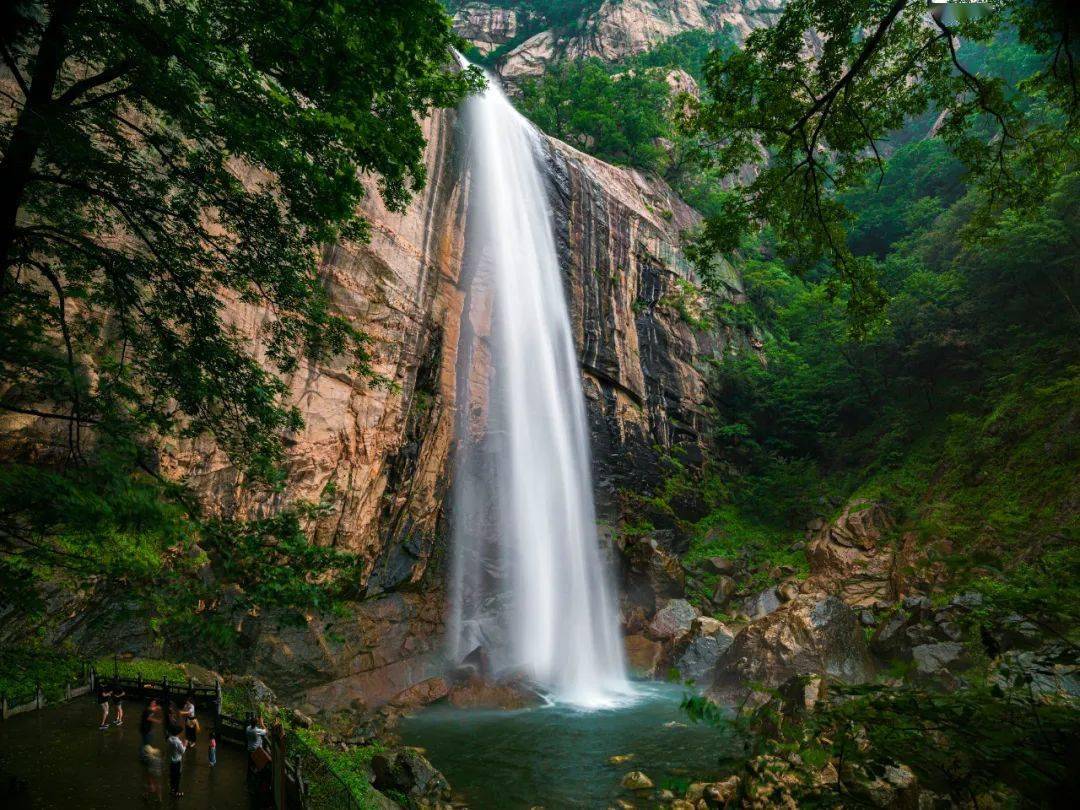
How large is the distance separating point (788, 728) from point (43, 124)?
593 cm

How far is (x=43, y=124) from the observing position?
3.78 m

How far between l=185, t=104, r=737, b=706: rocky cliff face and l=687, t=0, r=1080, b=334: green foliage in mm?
6114

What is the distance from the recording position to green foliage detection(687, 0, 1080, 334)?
15.3 feet

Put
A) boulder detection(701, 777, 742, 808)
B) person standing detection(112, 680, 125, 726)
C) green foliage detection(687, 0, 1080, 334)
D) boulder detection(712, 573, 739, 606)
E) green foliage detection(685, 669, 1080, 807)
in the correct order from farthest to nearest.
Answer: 1. boulder detection(712, 573, 739, 606)
2. person standing detection(112, 680, 125, 726)
3. boulder detection(701, 777, 742, 808)
4. green foliage detection(687, 0, 1080, 334)
5. green foliage detection(685, 669, 1080, 807)

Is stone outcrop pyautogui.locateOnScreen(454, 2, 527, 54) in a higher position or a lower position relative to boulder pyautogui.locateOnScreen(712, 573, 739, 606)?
higher

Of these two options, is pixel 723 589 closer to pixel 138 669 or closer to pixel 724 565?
pixel 724 565

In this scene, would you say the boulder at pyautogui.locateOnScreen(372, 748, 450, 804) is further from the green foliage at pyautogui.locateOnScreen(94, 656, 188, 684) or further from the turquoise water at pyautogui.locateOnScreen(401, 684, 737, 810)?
the green foliage at pyautogui.locateOnScreen(94, 656, 188, 684)

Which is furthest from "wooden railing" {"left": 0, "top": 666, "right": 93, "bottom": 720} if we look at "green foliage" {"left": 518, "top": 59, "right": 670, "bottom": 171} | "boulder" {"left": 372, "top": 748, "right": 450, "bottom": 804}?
"green foliage" {"left": 518, "top": 59, "right": 670, "bottom": 171}

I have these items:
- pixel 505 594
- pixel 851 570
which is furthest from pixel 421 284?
pixel 851 570

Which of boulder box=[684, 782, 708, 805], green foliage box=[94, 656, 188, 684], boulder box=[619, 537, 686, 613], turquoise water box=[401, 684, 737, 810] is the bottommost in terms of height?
turquoise water box=[401, 684, 737, 810]

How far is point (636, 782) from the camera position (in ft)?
31.1

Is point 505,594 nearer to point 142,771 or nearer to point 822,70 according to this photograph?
point 142,771

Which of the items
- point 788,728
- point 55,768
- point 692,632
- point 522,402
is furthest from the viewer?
point 522,402

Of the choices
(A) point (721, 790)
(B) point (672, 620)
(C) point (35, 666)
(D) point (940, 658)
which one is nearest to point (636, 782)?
(A) point (721, 790)
